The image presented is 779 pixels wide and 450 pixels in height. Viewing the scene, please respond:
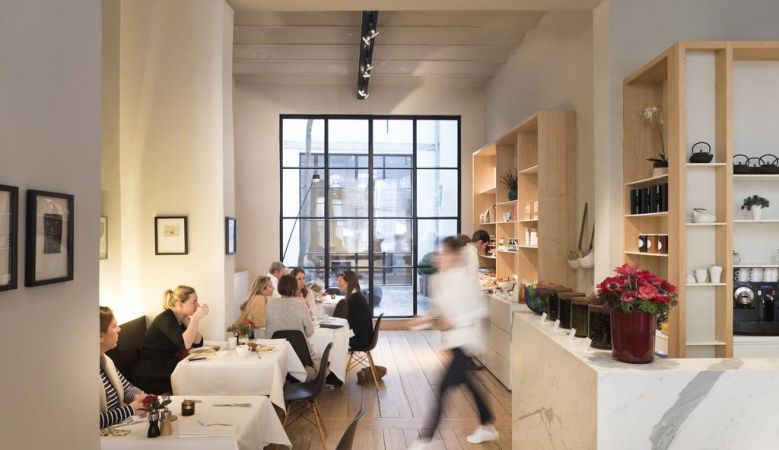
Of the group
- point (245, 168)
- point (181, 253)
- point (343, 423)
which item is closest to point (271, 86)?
point (245, 168)

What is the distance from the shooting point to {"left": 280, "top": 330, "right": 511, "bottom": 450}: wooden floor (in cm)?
493

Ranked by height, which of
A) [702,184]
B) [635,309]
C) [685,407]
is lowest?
[685,407]

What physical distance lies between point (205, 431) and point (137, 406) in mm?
763

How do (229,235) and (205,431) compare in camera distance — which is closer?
(205,431)

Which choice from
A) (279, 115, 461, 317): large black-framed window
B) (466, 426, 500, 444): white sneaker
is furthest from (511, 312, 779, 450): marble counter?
(279, 115, 461, 317): large black-framed window

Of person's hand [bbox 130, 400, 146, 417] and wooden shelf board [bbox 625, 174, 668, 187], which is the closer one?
person's hand [bbox 130, 400, 146, 417]

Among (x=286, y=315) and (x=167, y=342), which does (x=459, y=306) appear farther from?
(x=167, y=342)

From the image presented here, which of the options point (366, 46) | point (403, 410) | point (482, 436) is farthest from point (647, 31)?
point (403, 410)

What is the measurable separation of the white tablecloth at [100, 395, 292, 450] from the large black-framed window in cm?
742

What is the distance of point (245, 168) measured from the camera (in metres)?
10.9

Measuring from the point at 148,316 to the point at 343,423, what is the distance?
6.87ft

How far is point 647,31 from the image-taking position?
16.6 ft

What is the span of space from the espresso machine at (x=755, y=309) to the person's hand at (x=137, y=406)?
4232 mm

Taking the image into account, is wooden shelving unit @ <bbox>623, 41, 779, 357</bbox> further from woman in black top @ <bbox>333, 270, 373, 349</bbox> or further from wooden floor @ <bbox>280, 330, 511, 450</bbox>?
woman in black top @ <bbox>333, 270, 373, 349</bbox>
